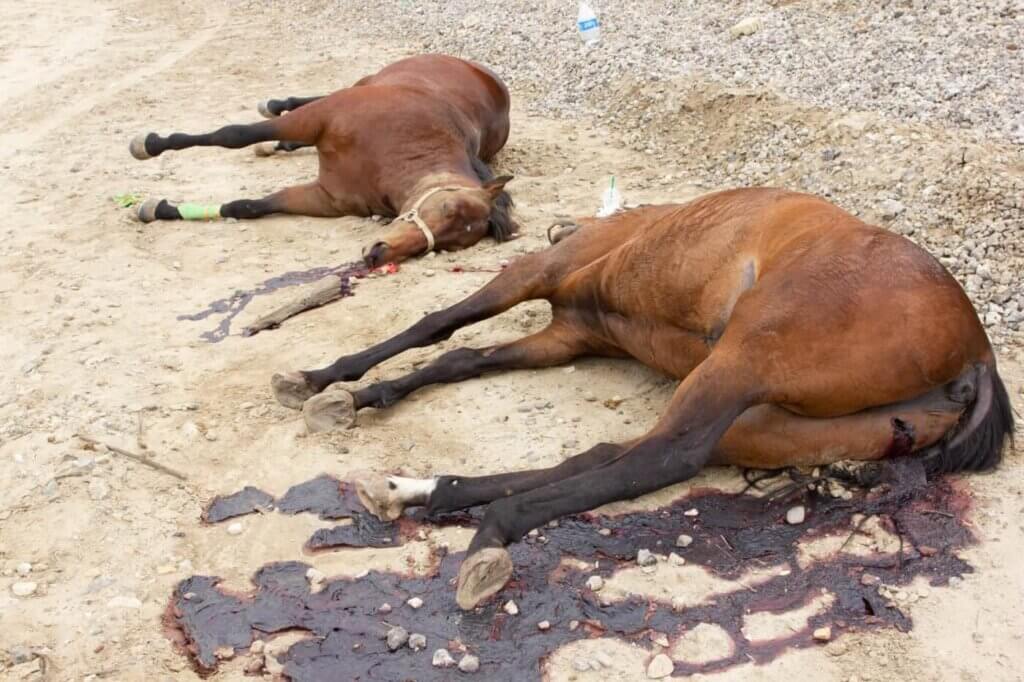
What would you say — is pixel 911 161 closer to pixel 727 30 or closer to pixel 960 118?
pixel 960 118

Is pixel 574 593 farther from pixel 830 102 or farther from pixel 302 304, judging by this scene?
pixel 830 102

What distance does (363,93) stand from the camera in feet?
22.1

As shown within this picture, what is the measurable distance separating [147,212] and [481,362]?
308 cm

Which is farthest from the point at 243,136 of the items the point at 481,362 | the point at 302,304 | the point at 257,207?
the point at 481,362

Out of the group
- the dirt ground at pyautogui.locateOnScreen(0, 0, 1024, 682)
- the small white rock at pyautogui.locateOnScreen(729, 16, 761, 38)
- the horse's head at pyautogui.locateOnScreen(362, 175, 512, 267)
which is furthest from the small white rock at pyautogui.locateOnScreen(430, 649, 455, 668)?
the small white rock at pyautogui.locateOnScreen(729, 16, 761, 38)

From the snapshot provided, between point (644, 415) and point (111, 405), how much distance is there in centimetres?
221

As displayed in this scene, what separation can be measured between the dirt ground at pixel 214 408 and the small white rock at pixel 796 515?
440 millimetres

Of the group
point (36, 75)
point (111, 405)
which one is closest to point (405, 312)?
point (111, 405)

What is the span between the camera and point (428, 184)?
248 inches

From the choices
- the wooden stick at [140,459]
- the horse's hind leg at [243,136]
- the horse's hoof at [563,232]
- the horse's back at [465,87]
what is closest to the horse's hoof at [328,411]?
the wooden stick at [140,459]

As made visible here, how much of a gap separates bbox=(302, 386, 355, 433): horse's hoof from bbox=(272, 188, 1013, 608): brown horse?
2.01ft

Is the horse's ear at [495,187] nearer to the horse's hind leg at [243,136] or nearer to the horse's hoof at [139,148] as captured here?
the horse's hind leg at [243,136]

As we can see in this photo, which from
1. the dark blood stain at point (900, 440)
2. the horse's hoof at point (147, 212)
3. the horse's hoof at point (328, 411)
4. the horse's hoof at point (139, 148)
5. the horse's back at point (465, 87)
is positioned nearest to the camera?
the dark blood stain at point (900, 440)

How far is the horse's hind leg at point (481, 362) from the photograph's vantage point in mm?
4164
